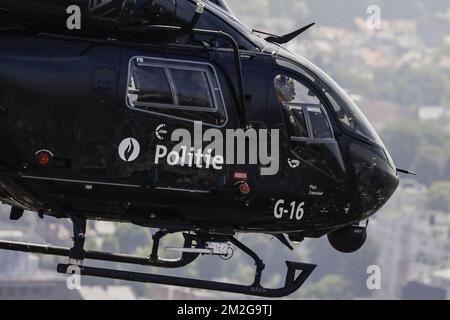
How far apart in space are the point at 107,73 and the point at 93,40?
1.34ft

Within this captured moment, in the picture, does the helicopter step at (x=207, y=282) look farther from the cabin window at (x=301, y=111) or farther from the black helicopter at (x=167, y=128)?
the cabin window at (x=301, y=111)

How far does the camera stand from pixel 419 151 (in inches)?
5738

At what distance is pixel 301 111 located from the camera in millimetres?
15836

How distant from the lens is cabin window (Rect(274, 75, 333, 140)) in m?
15.7

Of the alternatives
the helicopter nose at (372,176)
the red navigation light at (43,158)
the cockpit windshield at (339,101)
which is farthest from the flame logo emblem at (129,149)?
the helicopter nose at (372,176)

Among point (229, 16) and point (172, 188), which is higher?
point (229, 16)

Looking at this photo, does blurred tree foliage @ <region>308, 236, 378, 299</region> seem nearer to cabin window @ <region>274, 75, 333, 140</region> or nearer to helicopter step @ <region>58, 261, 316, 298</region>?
helicopter step @ <region>58, 261, 316, 298</region>

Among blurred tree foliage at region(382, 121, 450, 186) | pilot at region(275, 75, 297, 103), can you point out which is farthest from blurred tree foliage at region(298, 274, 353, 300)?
pilot at region(275, 75, 297, 103)

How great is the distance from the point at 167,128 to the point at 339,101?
2090mm

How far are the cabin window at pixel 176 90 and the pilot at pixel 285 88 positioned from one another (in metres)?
0.66

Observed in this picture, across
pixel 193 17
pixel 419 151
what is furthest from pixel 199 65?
pixel 419 151

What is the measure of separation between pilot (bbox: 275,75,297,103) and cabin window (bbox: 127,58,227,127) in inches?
25.9

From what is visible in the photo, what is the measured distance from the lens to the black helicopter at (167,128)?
15031 millimetres

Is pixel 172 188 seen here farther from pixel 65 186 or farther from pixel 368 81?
pixel 368 81
